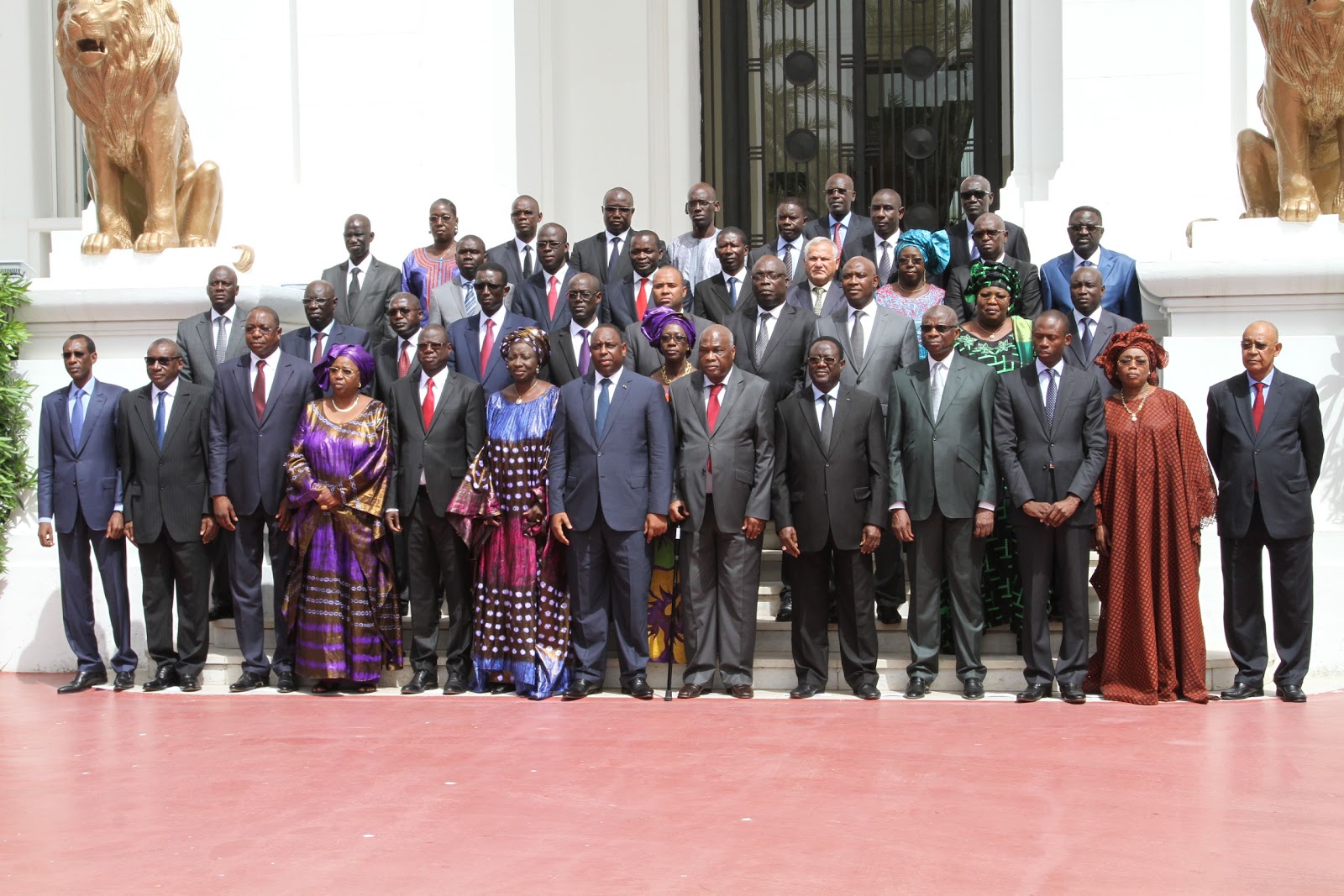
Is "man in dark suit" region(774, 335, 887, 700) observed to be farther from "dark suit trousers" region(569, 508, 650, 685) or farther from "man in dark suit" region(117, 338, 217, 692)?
"man in dark suit" region(117, 338, 217, 692)

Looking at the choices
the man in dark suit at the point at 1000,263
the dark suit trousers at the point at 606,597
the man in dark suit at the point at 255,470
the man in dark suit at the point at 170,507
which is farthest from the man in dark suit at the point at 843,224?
the man in dark suit at the point at 170,507

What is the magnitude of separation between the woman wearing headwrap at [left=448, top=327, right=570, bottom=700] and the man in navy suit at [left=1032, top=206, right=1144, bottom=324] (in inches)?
117

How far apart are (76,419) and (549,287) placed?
2764mm

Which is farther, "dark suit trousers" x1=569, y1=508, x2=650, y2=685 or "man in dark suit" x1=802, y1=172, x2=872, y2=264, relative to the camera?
"man in dark suit" x1=802, y1=172, x2=872, y2=264

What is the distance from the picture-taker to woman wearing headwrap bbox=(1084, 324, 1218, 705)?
798 cm

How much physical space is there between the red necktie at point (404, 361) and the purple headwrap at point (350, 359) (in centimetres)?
22

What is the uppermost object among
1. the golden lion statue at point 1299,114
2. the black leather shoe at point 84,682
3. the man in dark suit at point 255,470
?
the golden lion statue at point 1299,114

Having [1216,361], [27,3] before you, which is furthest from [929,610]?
[27,3]

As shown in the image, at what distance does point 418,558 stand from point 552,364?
1.34m

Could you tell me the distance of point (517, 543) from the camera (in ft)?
27.7

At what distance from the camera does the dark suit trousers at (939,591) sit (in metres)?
8.16

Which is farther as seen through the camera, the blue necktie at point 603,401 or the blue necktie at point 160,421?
the blue necktie at point 160,421

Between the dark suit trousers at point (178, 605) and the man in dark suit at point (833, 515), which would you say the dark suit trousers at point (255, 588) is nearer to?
the dark suit trousers at point (178, 605)

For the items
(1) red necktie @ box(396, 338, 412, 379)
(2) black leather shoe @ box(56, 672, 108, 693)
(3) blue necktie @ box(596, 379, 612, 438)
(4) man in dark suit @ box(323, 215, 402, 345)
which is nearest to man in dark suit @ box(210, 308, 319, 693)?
(1) red necktie @ box(396, 338, 412, 379)
